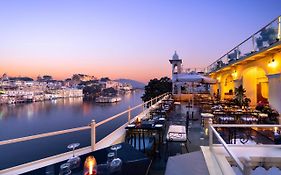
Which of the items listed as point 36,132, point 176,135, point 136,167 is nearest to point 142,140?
point 176,135

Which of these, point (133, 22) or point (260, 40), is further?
point (133, 22)

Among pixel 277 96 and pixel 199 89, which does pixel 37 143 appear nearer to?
pixel 199 89

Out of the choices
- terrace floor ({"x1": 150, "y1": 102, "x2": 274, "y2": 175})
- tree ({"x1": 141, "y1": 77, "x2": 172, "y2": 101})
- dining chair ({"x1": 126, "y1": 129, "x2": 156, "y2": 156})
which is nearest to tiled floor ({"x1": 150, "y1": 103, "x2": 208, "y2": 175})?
terrace floor ({"x1": 150, "y1": 102, "x2": 274, "y2": 175})

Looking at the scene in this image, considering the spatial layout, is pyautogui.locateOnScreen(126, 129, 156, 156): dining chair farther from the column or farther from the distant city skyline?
the distant city skyline

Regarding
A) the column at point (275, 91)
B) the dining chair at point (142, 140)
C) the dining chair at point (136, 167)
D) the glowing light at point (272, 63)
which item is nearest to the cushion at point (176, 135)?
the dining chair at point (142, 140)

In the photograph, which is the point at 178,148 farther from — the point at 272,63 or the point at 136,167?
the point at 272,63

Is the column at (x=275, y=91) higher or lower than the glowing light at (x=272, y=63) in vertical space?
lower

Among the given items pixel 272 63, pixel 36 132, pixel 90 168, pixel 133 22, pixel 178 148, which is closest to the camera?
pixel 90 168

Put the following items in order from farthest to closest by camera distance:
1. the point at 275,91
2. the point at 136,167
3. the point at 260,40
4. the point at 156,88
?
the point at 156,88 → the point at 260,40 → the point at 275,91 → the point at 136,167

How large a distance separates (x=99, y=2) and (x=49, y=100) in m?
63.3

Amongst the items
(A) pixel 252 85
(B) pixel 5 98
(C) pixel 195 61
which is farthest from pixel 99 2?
(B) pixel 5 98

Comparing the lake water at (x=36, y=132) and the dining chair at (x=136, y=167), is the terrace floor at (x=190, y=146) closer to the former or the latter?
the dining chair at (x=136, y=167)

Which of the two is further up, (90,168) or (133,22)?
(133,22)

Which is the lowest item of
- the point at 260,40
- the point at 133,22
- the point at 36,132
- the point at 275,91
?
the point at 36,132
